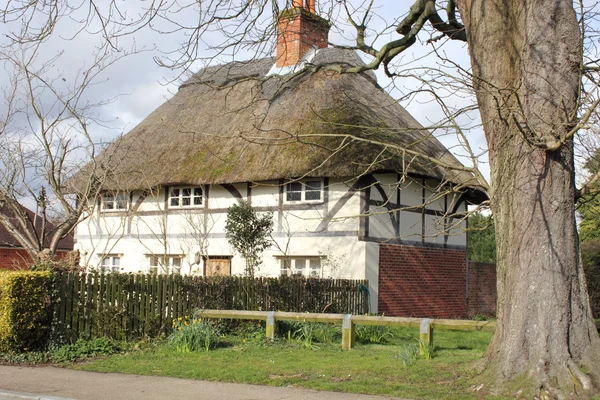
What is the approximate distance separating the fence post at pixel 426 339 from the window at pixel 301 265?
7.76 metres

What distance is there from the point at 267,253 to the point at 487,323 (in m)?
9.99

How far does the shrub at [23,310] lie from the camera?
10656 millimetres

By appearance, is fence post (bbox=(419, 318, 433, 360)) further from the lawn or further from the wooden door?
the wooden door

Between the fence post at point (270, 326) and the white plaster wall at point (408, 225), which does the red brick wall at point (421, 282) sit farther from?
the fence post at point (270, 326)

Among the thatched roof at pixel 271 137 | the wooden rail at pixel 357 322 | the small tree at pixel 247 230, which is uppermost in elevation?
the thatched roof at pixel 271 137

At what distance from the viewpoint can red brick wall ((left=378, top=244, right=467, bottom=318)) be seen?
18.1m

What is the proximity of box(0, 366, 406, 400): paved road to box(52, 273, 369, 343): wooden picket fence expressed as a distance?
235cm

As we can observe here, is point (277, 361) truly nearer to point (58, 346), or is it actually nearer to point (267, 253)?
point (58, 346)

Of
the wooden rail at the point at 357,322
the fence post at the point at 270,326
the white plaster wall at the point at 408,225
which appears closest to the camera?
the wooden rail at the point at 357,322

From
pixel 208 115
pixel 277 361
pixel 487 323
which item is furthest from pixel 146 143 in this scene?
pixel 487 323

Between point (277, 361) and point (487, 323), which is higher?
point (487, 323)

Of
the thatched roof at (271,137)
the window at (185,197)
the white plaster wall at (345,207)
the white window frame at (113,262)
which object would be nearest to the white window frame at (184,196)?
the window at (185,197)

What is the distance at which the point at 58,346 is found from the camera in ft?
37.0

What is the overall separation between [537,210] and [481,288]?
48.5ft
